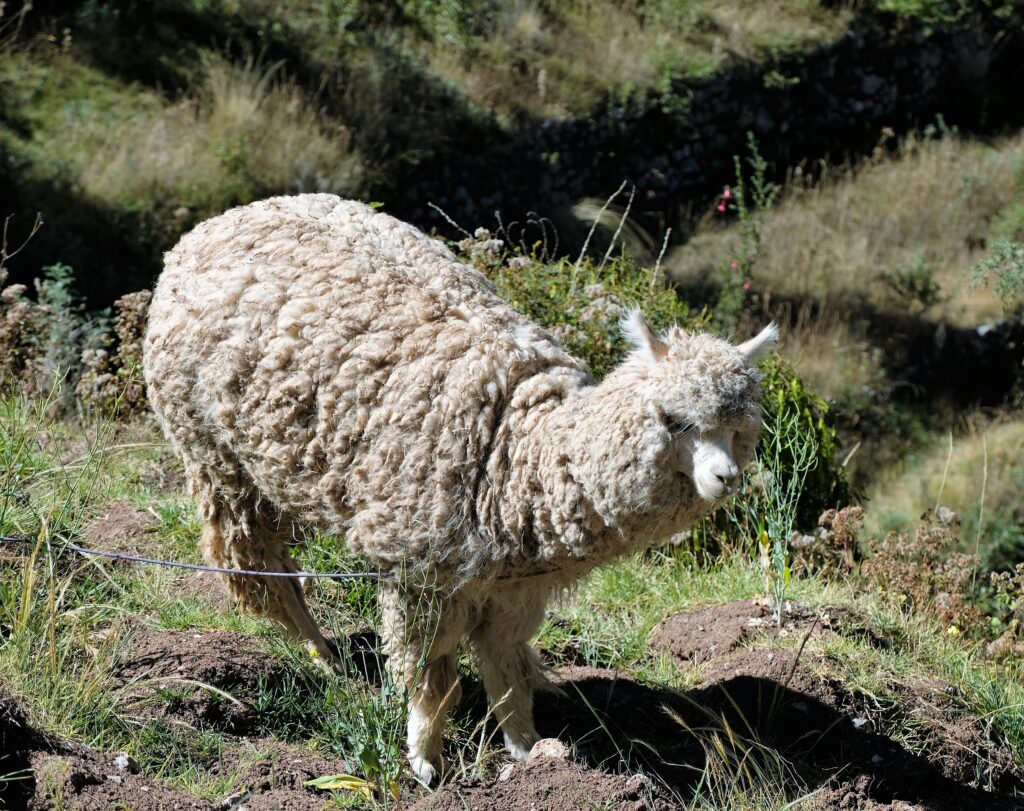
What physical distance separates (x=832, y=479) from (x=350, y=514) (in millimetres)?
4052

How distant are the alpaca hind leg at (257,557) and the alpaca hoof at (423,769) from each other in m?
0.59

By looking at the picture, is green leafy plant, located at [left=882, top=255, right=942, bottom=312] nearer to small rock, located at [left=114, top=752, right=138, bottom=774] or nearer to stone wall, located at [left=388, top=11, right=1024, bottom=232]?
stone wall, located at [left=388, top=11, right=1024, bottom=232]

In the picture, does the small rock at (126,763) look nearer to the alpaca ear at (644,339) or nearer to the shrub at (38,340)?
the alpaca ear at (644,339)

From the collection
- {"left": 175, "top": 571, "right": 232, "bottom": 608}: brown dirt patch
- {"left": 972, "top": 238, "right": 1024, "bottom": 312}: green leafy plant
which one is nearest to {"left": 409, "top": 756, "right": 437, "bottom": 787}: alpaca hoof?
{"left": 175, "top": 571, "right": 232, "bottom": 608}: brown dirt patch

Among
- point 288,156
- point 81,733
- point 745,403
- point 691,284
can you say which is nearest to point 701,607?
point 745,403

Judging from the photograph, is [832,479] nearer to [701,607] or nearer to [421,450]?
[701,607]

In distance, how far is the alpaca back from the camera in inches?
152

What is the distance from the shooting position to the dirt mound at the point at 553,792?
373 cm

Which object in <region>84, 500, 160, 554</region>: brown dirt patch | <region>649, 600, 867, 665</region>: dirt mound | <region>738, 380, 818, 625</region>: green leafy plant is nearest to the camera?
<region>738, 380, 818, 625</region>: green leafy plant

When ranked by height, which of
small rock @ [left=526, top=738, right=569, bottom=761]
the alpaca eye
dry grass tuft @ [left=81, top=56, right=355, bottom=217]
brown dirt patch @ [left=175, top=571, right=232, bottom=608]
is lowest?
dry grass tuft @ [left=81, top=56, right=355, bottom=217]

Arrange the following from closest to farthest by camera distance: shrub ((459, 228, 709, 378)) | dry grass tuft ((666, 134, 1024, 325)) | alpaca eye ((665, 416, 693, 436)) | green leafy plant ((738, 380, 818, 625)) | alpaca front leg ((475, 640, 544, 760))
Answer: alpaca eye ((665, 416, 693, 436)) → alpaca front leg ((475, 640, 544, 760)) → green leafy plant ((738, 380, 818, 625)) → shrub ((459, 228, 709, 378)) → dry grass tuft ((666, 134, 1024, 325))

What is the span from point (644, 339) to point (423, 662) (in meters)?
1.30

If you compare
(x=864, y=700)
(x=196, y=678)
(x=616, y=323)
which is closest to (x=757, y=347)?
(x=864, y=700)

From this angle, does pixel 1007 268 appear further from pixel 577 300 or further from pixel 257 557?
pixel 257 557
